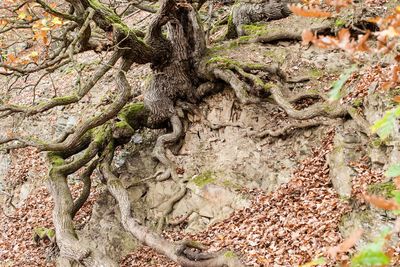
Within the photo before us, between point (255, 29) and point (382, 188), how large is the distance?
775 centimetres

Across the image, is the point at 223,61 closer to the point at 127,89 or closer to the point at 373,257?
the point at 127,89

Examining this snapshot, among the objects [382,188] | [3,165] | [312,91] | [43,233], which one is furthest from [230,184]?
[3,165]

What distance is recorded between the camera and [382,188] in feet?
17.9

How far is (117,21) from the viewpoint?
28.5 feet

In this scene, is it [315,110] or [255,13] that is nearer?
[315,110]

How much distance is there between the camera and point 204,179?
8.91 meters

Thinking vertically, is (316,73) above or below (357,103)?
below

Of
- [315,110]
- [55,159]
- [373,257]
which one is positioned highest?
[373,257]

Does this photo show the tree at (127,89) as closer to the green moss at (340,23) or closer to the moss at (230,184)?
the moss at (230,184)

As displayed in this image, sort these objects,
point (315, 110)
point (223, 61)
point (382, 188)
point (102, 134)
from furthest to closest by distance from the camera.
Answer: point (102, 134)
point (223, 61)
point (315, 110)
point (382, 188)

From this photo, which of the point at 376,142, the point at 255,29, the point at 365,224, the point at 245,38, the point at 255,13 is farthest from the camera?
the point at 255,13

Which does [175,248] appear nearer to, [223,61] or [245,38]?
[223,61]

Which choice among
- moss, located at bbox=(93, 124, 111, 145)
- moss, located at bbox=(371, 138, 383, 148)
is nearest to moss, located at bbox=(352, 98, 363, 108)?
moss, located at bbox=(371, 138, 383, 148)

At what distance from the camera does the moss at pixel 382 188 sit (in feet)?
17.4
